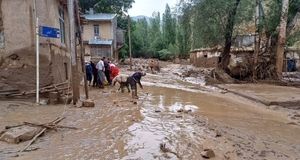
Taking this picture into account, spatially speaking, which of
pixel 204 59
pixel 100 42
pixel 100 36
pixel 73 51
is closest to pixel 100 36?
pixel 100 36

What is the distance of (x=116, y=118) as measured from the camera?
1012cm

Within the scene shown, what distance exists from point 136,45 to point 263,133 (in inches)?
2183

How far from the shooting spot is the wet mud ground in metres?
Answer: 6.76

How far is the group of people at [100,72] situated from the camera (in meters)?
18.6

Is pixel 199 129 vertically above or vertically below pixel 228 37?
below

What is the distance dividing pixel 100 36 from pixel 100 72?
26.0m

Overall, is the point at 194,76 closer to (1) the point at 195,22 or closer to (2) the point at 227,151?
(1) the point at 195,22

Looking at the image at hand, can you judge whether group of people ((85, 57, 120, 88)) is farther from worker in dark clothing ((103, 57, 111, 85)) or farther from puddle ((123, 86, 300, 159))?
puddle ((123, 86, 300, 159))

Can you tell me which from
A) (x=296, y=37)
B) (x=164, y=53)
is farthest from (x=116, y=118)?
(x=164, y=53)

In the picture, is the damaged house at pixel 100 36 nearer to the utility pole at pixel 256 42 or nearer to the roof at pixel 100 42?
the roof at pixel 100 42

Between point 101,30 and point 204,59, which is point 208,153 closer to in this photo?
point 101,30

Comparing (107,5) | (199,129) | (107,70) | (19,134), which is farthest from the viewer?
(107,5)

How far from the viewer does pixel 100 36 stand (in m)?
44.0

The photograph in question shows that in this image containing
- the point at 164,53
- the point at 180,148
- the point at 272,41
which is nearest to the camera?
the point at 180,148
